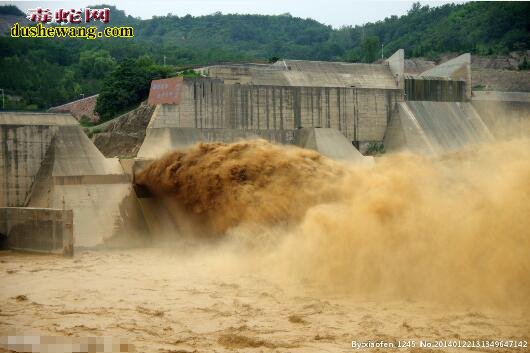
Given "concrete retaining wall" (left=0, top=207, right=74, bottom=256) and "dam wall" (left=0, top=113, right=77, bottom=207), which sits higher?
"dam wall" (left=0, top=113, right=77, bottom=207)

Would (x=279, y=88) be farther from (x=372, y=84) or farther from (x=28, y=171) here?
(x=28, y=171)

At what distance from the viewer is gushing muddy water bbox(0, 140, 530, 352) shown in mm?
14250

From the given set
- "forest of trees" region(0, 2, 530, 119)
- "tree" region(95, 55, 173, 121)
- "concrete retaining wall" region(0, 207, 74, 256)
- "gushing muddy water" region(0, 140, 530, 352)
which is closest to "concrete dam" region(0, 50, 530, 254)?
"concrete retaining wall" region(0, 207, 74, 256)

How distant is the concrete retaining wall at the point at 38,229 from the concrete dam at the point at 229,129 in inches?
1.4

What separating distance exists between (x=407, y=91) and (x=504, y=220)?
37.9m

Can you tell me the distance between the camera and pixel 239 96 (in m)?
43.5

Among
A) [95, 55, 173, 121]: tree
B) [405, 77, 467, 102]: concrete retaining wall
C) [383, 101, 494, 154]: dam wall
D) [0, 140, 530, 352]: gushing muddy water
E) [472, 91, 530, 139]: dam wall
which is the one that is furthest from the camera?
[472, 91, 530, 139]: dam wall

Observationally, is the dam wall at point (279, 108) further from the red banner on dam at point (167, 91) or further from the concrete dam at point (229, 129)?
the red banner on dam at point (167, 91)

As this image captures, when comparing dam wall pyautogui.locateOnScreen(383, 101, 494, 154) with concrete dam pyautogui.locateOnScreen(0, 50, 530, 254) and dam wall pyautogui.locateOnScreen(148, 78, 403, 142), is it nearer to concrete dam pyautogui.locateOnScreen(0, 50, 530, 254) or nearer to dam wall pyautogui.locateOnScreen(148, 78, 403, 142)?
concrete dam pyautogui.locateOnScreen(0, 50, 530, 254)

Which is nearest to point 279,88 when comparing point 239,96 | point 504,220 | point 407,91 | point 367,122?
point 239,96

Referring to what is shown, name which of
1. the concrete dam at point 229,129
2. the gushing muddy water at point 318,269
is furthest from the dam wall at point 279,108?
the gushing muddy water at point 318,269

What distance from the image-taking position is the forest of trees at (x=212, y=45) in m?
64.1

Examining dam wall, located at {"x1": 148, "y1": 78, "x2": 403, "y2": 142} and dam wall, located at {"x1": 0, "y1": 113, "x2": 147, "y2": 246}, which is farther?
dam wall, located at {"x1": 148, "y1": 78, "x2": 403, "y2": 142}

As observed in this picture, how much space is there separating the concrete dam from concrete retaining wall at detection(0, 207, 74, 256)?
36mm
